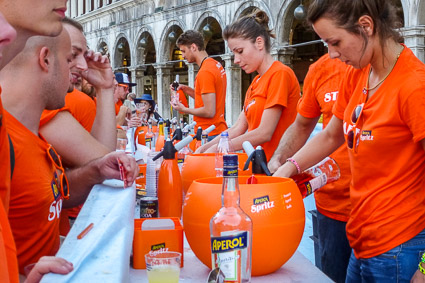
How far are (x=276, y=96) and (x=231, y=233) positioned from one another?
1781 millimetres

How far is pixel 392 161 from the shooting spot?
168 cm

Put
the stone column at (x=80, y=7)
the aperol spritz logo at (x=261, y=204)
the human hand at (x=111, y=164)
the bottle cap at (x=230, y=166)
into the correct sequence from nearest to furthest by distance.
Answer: the bottle cap at (x=230, y=166) < the aperol spritz logo at (x=261, y=204) < the human hand at (x=111, y=164) < the stone column at (x=80, y=7)

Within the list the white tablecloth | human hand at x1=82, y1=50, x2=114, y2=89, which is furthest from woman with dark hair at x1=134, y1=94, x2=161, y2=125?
the white tablecloth

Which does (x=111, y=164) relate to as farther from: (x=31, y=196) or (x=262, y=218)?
(x=262, y=218)

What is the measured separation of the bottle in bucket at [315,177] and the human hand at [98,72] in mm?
1510

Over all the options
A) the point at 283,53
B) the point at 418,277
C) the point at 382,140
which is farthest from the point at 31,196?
the point at 283,53

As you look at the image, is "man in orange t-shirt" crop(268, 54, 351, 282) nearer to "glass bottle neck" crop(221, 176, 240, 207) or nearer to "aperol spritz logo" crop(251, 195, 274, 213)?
"aperol spritz logo" crop(251, 195, 274, 213)

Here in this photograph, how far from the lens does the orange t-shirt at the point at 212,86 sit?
4691 mm

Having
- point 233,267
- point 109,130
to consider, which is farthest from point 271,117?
point 233,267

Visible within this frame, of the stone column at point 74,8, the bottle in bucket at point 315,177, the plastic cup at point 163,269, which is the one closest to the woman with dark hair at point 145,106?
the bottle in bucket at point 315,177

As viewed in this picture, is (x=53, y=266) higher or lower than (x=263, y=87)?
lower

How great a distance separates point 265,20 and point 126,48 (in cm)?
2282

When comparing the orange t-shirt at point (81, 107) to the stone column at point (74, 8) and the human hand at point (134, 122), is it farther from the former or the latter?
the stone column at point (74, 8)

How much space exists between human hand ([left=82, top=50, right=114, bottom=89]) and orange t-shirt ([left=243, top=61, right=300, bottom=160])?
912 millimetres
